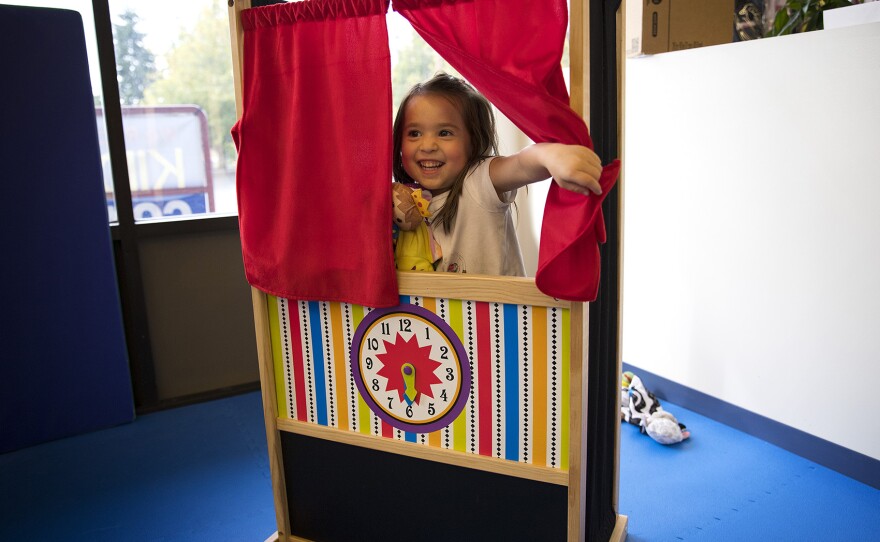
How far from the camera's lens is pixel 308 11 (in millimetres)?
1450

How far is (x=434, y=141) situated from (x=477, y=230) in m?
0.23

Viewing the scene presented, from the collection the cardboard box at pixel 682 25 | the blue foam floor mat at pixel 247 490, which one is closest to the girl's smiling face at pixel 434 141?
the blue foam floor mat at pixel 247 490

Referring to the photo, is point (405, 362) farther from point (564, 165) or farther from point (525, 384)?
point (564, 165)

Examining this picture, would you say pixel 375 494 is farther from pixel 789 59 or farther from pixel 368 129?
pixel 789 59

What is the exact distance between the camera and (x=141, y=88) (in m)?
2.74

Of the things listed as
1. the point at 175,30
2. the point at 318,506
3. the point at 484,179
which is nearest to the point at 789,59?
the point at 484,179

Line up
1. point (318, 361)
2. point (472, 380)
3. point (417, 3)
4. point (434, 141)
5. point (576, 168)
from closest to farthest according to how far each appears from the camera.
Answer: point (576, 168) → point (417, 3) → point (472, 380) → point (434, 141) → point (318, 361)

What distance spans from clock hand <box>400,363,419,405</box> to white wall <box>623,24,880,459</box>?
1418 millimetres

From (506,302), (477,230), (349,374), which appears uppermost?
(477,230)

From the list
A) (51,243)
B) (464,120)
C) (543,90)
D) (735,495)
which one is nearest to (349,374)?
(464,120)

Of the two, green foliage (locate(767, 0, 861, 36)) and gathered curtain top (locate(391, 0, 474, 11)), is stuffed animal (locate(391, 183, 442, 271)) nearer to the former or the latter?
gathered curtain top (locate(391, 0, 474, 11))

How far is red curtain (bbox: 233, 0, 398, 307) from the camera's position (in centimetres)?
143

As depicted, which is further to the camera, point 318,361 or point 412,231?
point 318,361

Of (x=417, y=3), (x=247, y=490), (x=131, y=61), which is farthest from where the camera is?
(x=131, y=61)
